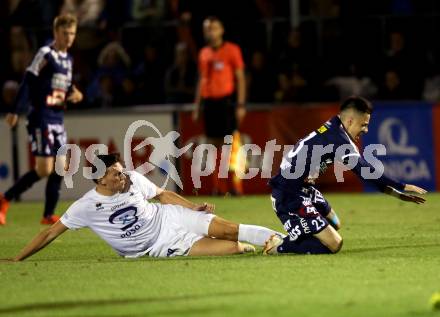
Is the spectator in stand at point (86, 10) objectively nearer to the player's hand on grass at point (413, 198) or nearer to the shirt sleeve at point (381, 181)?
the shirt sleeve at point (381, 181)

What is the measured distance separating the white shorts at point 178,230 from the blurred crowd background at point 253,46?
849cm

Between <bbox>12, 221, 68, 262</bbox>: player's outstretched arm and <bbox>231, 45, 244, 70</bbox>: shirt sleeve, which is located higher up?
<bbox>231, 45, 244, 70</bbox>: shirt sleeve

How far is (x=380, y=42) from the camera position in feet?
64.8

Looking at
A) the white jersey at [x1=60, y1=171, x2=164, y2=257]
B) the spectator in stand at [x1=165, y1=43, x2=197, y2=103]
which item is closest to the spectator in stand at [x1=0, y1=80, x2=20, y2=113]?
the spectator in stand at [x1=165, y1=43, x2=197, y2=103]

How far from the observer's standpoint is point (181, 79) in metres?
19.2

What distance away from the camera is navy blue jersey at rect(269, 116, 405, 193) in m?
10.3

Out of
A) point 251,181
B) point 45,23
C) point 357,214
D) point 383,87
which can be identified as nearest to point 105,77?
point 45,23

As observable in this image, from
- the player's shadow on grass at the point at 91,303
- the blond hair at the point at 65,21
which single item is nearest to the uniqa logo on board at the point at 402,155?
the blond hair at the point at 65,21

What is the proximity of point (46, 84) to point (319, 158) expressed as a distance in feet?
15.6

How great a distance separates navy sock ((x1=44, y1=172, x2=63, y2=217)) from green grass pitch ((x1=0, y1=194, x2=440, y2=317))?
1.46 m

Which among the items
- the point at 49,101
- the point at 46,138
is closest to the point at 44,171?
the point at 46,138

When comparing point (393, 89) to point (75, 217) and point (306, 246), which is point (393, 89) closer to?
point (306, 246)

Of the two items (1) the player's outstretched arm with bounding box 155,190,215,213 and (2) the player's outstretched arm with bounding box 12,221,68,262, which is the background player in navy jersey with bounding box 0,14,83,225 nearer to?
(1) the player's outstretched arm with bounding box 155,190,215,213

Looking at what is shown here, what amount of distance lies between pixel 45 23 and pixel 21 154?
3299 mm
